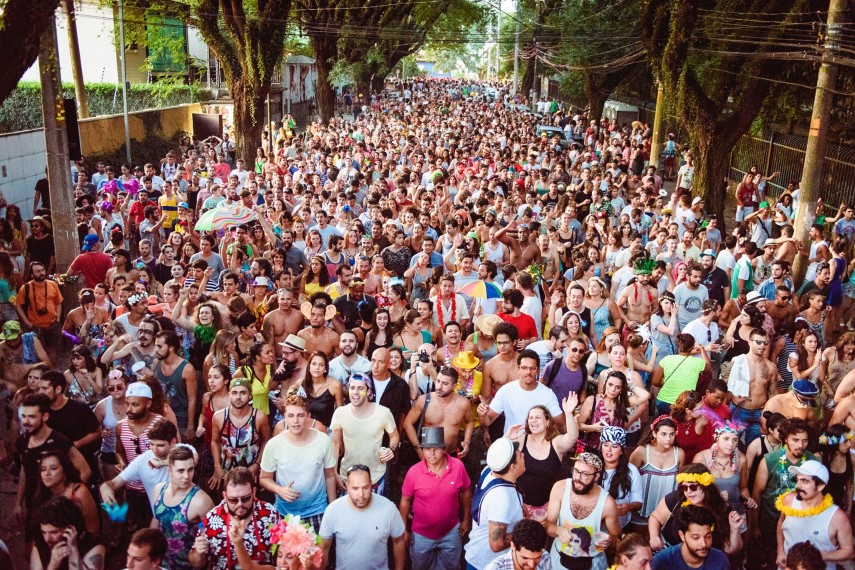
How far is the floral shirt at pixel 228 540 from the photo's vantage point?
186 inches

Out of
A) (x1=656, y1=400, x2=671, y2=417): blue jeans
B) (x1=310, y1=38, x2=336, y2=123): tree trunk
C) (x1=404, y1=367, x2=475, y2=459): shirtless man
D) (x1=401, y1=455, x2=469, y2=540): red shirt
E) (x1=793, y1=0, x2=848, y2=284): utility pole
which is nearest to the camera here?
(x1=401, y1=455, x2=469, y2=540): red shirt

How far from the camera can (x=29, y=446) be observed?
5.66 m

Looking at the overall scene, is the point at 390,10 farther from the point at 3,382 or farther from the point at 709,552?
the point at 709,552

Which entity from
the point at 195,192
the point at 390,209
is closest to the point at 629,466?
A: the point at 390,209

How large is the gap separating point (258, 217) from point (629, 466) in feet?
22.0

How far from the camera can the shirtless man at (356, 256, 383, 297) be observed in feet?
31.7

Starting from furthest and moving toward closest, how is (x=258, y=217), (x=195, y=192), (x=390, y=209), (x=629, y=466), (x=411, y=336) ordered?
(x=195, y=192) < (x=390, y=209) < (x=258, y=217) < (x=411, y=336) < (x=629, y=466)

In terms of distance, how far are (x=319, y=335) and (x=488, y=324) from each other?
1.58 meters

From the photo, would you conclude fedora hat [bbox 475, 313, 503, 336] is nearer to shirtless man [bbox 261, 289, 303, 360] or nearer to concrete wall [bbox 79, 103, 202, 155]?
shirtless man [bbox 261, 289, 303, 360]

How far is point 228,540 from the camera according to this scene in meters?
4.71

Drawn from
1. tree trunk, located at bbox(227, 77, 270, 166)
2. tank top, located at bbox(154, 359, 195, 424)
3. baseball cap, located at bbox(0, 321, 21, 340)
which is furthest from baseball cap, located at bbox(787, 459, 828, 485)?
tree trunk, located at bbox(227, 77, 270, 166)

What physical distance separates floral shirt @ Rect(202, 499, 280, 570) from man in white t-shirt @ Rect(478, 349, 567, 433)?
2194mm

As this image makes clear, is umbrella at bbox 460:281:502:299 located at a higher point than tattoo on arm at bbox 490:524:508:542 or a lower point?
higher

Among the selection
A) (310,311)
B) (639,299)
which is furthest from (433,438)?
(639,299)
